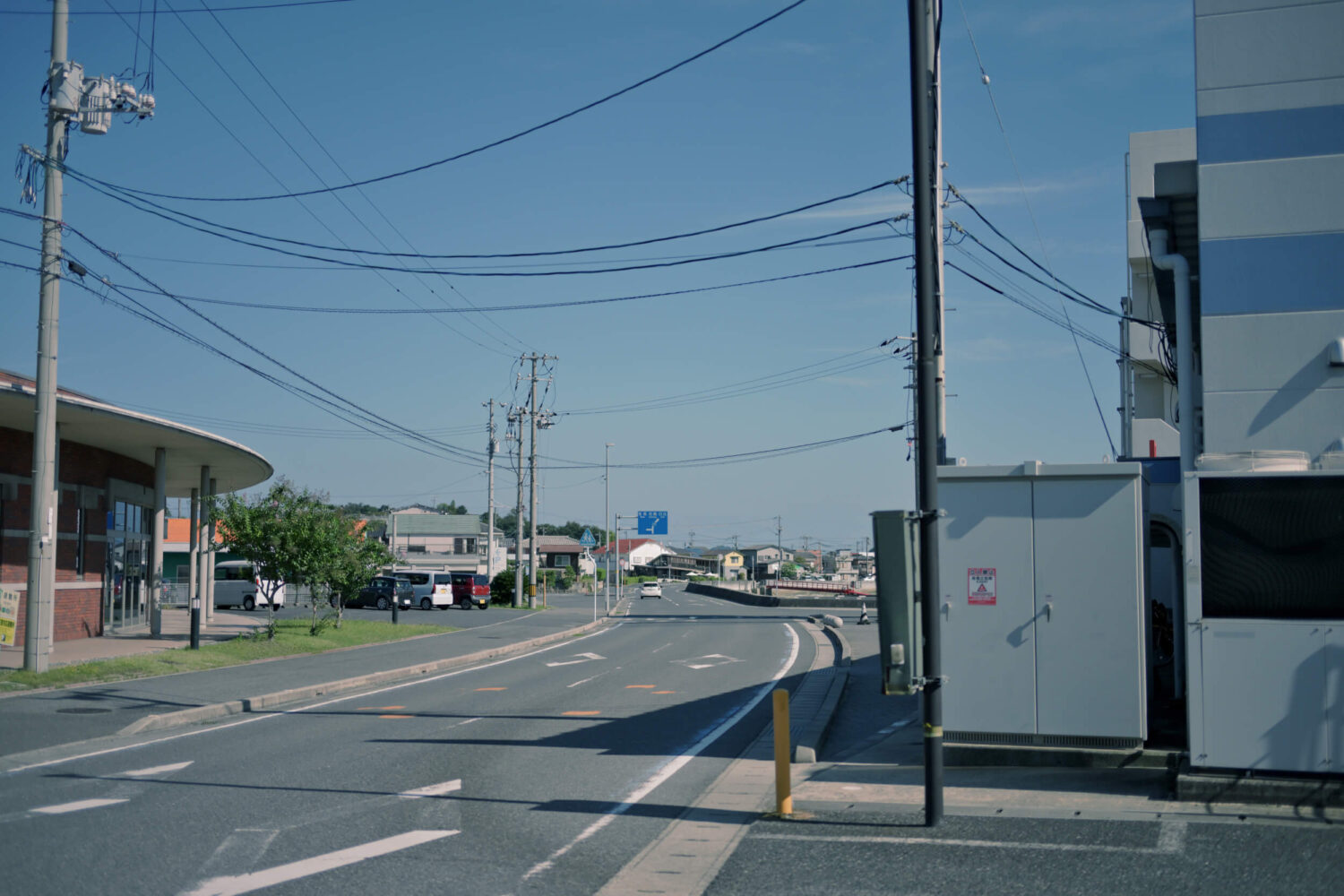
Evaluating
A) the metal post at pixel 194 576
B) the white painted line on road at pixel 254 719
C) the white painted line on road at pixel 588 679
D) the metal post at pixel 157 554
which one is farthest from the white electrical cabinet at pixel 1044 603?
the metal post at pixel 157 554

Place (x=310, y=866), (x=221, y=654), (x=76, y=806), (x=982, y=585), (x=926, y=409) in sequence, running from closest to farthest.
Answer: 1. (x=310, y=866)
2. (x=926, y=409)
3. (x=76, y=806)
4. (x=982, y=585)
5. (x=221, y=654)

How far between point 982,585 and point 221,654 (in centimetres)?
1789

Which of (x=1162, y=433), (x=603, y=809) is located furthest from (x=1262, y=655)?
(x=1162, y=433)

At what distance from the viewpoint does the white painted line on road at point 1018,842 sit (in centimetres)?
735

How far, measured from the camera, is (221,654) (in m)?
22.9

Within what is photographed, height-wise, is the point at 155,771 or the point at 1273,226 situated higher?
the point at 1273,226

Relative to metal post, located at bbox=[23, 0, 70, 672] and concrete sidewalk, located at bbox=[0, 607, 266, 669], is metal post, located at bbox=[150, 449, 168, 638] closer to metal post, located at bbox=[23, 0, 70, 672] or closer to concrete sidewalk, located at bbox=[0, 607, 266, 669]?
concrete sidewalk, located at bbox=[0, 607, 266, 669]

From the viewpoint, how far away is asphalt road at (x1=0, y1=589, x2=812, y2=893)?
7234mm

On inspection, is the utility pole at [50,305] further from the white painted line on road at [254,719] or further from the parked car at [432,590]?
the parked car at [432,590]

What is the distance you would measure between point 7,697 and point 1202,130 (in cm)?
1727

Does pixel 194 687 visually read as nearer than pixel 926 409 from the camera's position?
No

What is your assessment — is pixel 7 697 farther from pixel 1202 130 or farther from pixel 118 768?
pixel 1202 130

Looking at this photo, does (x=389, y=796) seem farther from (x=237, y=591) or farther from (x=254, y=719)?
(x=237, y=591)

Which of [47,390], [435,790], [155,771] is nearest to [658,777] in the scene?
[435,790]
